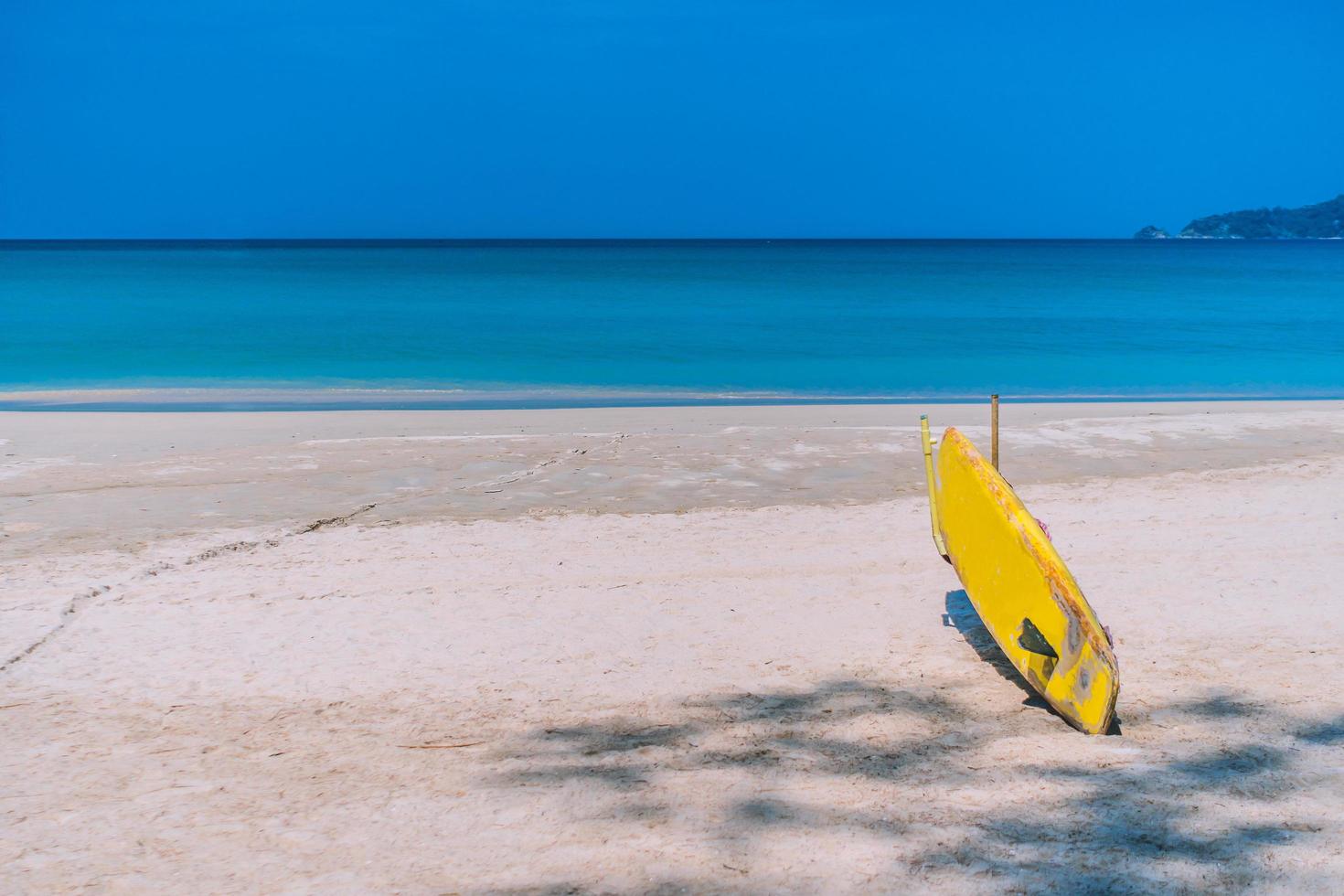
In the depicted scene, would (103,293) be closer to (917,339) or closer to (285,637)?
(917,339)

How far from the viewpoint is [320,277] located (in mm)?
54844

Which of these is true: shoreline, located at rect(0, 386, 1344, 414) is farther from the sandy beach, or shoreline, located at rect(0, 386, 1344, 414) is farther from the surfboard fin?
the surfboard fin

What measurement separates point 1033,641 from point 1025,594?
0.71 ft

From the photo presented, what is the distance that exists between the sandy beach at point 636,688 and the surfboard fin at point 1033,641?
28 cm

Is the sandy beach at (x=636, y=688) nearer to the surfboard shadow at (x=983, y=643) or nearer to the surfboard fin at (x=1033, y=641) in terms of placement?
the surfboard shadow at (x=983, y=643)

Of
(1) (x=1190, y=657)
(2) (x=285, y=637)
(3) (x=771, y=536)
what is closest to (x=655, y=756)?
(2) (x=285, y=637)

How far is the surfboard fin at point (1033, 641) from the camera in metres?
4.03

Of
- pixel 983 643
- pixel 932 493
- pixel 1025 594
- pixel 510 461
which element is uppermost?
pixel 932 493

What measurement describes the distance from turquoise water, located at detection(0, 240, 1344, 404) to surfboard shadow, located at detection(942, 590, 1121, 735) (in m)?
11.9

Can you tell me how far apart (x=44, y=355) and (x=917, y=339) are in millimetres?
19434

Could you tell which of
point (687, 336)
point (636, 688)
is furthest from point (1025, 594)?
point (687, 336)

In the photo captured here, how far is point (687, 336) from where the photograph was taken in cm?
2745

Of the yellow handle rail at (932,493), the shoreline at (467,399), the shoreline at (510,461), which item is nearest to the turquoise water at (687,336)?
the shoreline at (467,399)

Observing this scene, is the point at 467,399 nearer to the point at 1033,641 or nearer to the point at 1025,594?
the point at 1025,594
